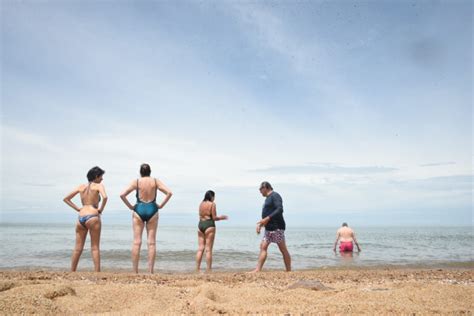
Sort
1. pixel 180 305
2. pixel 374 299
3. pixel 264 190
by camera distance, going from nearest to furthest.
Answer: pixel 180 305, pixel 374 299, pixel 264 190

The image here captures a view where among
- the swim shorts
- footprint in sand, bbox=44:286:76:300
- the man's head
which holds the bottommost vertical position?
footprint in sand, bbox=44:286:76:300

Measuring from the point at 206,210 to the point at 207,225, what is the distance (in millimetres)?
357

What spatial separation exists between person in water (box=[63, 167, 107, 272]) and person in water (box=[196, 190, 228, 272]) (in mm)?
2305

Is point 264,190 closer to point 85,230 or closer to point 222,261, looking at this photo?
point 85,230

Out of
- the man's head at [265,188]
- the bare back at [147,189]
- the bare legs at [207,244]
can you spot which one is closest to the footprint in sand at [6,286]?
the bare back at [147,189]

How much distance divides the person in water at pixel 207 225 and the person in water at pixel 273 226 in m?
1.08

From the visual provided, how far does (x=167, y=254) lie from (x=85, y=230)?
687cm

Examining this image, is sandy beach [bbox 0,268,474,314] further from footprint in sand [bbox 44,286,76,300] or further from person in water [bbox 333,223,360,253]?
person in water [bbox 333,223,360,253]

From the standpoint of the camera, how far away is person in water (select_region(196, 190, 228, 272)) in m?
7.76

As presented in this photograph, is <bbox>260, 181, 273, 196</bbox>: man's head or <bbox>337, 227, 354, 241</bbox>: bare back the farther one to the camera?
<bbox>337, 227, 354, 241</bbox>: bare back

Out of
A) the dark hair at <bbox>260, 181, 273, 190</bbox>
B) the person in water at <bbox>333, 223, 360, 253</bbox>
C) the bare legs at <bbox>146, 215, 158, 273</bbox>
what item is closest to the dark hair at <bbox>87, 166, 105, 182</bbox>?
the bare legs at <bbox>146, 215, 158, 273</bbox>

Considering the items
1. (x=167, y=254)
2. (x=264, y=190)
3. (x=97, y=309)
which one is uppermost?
(x=264, y=190)

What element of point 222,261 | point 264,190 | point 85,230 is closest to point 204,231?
point 264,190

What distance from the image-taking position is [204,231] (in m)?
7.82
